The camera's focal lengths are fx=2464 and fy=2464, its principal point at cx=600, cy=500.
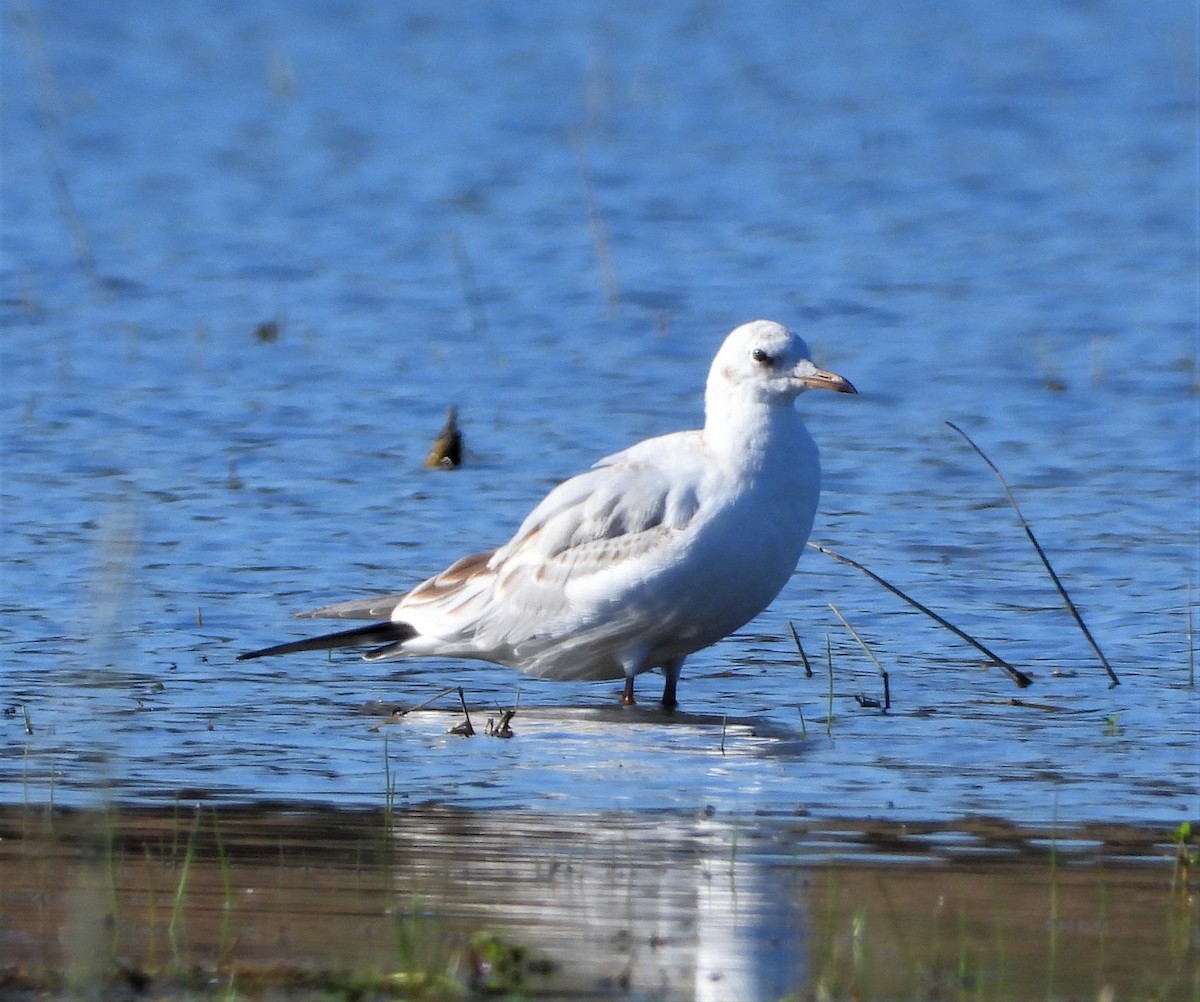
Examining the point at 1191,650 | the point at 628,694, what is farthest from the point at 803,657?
the point at 1191,650

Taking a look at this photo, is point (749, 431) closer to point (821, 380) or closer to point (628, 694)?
point (821, 380)

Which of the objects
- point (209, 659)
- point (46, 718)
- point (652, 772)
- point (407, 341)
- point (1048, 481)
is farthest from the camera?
point (407, 341)

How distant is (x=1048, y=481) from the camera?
10.5 m

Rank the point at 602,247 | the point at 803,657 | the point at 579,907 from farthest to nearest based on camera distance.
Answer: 1. the point at 602,247
2. the point at 803,657
3. the point at 579,907

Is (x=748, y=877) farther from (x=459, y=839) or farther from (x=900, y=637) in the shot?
(x=900, y=637)

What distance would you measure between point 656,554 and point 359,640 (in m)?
1.15

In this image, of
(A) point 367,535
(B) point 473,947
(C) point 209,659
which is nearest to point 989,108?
(A) point 367,535

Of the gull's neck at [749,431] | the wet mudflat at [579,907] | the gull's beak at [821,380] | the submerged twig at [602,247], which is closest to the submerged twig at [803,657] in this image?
the gull's neck at [749,431]

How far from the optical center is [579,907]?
5.06 metres

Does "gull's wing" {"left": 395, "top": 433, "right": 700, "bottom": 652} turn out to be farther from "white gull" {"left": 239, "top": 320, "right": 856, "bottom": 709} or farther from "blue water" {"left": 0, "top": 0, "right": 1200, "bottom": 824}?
"blue water" {"left": 0, "top": 0, "right": 1200, "bottom": 824}

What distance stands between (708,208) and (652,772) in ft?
36.6

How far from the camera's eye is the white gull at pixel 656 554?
23.7 ft

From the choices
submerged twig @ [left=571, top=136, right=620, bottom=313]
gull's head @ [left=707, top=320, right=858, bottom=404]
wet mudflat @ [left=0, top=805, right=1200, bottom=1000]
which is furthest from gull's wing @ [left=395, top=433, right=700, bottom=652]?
submerged twig @ [left=571, top=136, right=620, bottom=313]

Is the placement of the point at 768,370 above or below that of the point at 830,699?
above
